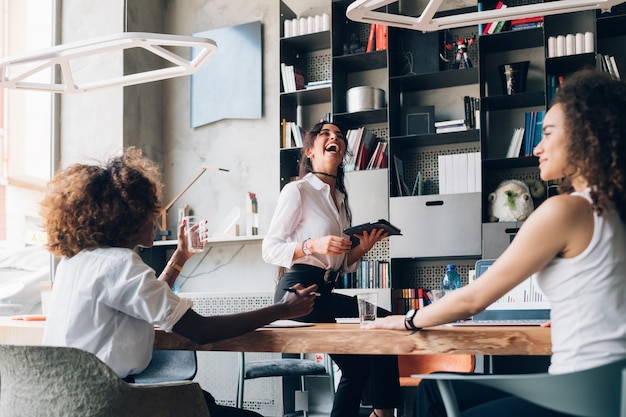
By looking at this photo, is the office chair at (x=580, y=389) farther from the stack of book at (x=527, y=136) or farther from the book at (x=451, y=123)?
the book at (x=451, y=123)

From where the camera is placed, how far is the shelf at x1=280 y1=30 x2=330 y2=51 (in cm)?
554

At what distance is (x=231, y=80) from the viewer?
20.2 feet

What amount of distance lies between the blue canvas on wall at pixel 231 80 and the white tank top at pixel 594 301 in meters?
4.73

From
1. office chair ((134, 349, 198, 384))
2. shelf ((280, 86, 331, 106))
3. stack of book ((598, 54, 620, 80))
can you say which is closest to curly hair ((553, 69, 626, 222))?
office chair ((134, 349, 198, 384))

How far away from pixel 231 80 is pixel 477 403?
16.1 ft

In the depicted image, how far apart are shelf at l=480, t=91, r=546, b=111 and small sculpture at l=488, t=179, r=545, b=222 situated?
0.55m

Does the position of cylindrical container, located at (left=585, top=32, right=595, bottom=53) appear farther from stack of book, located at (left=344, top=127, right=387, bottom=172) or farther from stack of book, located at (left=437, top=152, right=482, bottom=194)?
stack of book, located at (left=344, top=127, right=387, bottom=172)

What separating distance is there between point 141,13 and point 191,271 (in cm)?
225

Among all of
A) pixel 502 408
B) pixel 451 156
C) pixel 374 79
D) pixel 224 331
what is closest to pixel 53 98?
pixel 374 79

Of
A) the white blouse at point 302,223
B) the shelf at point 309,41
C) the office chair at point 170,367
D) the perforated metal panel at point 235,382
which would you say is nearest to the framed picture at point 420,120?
the shelf at point 309,41

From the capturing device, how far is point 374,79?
559cm

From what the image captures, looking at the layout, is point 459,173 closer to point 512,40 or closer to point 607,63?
point 512,40

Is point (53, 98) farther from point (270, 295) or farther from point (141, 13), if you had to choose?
point (270, 295)

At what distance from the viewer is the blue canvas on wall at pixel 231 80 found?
6051mm
